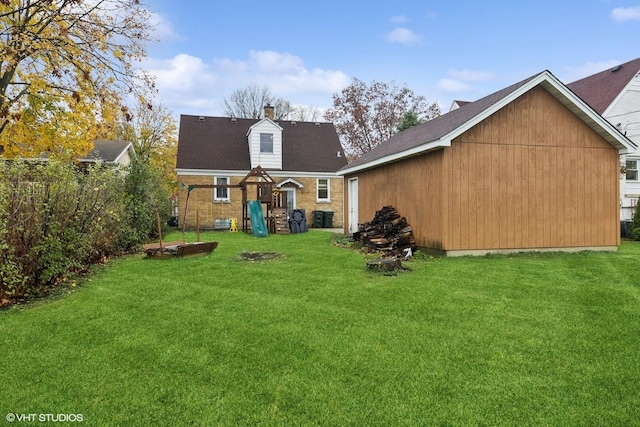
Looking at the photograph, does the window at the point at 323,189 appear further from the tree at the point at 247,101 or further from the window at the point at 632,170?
the tree at the point at 247,101

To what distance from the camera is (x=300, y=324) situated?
4.45 meters

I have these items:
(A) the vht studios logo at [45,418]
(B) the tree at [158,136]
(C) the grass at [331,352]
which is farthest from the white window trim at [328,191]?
(A) the vht studios logo at [45,418]

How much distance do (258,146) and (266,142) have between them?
504 mm

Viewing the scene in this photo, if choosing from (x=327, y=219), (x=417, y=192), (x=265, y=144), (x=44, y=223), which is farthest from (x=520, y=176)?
(x=265, y=144)

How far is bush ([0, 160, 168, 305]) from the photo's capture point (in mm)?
5416

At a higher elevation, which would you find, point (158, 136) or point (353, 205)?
point (158, 136)

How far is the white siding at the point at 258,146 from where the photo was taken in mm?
21516

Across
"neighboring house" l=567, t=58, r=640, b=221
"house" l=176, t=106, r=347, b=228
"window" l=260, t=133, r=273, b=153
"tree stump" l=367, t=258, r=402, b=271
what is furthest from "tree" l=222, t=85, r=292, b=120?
"tree stump" l=367, t=258, r=402, b=271

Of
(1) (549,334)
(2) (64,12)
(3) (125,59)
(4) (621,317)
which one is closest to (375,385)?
(1) (549,334)

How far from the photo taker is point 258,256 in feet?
31.7

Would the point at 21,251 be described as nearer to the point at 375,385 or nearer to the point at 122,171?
the point at 375,385

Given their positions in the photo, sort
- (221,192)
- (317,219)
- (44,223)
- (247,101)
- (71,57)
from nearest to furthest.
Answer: (44,223) → (71,57) → (221,192) → (317,219) → (247,101)

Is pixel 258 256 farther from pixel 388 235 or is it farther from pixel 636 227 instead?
pixel 636 227

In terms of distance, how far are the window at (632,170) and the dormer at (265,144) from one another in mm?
Result: 17802
